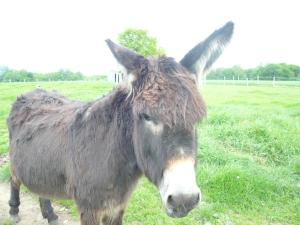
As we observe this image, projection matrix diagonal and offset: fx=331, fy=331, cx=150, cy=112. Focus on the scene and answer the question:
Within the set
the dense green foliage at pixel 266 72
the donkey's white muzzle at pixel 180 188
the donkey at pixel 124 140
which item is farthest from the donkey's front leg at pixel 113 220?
the dense green foliage at pixel 266 72

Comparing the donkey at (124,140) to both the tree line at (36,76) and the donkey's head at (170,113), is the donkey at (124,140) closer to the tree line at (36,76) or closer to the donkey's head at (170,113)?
the donkey's head at (170,113)

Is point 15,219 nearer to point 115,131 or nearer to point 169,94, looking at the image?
point 115,131

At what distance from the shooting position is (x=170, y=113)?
2316 mm

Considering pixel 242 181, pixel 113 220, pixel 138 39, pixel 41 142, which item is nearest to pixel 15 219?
pixel 41 142

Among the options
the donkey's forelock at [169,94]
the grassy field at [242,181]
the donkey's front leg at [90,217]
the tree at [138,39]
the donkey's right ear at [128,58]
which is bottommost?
the grassy field at [242,181]

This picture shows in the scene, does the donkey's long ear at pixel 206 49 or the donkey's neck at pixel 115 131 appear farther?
the donkey's neck at pixel 115 131

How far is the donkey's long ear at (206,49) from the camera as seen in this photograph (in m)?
2.68

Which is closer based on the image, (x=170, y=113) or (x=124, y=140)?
(x=170, y=113)

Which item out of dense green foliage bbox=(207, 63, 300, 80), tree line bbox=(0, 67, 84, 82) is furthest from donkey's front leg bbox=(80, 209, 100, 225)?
tree line bbox=(0, 67, 84, 82)

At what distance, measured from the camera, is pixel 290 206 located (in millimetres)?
4730

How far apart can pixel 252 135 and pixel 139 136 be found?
4851 millimetres

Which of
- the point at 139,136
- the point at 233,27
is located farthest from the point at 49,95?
the point at 233,27

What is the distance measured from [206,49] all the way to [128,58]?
2.09ft

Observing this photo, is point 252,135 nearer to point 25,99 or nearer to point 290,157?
point 290,157
